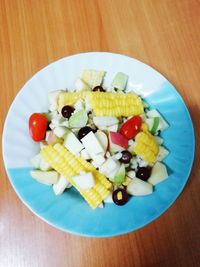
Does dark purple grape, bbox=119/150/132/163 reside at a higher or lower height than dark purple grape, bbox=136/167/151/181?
higher

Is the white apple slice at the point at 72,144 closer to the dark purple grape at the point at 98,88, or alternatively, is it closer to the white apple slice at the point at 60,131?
the white apple slice at the point at 60,131

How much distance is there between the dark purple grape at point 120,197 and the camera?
0.80 m

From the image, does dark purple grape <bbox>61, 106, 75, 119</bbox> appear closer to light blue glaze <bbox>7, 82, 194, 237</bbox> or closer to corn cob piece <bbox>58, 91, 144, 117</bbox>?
corn cob piece <bbox>58, 91, 144, 117</bbox>

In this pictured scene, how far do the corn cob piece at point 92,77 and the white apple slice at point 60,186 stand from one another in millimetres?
317

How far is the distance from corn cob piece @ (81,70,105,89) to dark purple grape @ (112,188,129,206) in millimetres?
350

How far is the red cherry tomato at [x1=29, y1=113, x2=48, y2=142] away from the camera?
87cm

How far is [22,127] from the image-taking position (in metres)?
0.88

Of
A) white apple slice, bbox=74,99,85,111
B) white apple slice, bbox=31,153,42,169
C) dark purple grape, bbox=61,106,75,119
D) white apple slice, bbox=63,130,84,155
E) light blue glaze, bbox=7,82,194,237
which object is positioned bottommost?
light blue glaze, bbox=7,82,194,237

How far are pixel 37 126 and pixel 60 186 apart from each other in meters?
0.18

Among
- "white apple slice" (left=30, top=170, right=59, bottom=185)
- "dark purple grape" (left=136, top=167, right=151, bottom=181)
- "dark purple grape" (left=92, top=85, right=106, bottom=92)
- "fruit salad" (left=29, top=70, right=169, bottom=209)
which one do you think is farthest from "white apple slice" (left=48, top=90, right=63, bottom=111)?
"dark purple grape" (left=136, top=167, right=151, bottom=181)

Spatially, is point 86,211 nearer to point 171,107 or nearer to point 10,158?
point 10,158

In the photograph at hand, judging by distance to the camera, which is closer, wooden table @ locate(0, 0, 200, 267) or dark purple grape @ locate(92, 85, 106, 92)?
wooden table @ locate(0, 0, 200, 267)

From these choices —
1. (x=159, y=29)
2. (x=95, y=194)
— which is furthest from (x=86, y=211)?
(x=159, y=29)

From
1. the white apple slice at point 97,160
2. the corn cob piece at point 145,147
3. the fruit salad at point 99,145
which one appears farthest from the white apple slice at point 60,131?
the corn cob piece at point 145,147
